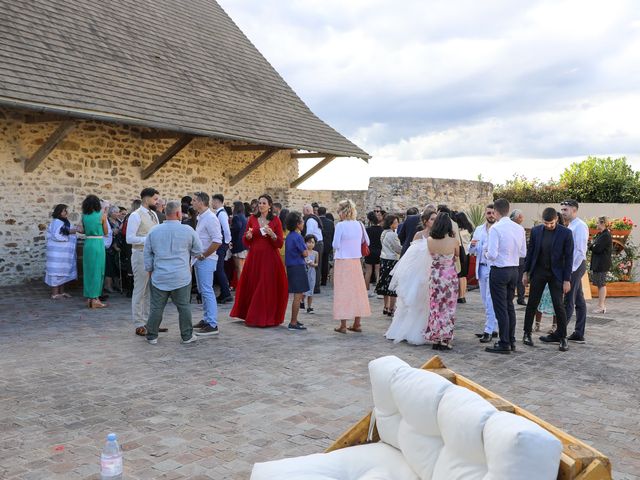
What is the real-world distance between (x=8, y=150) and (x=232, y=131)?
475cm

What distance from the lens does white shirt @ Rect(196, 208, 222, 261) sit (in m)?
7.68

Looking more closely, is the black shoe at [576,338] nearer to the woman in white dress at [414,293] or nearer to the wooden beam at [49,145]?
the woman in white dress at [414,293]

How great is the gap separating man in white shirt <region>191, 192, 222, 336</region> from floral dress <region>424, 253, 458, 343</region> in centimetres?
275

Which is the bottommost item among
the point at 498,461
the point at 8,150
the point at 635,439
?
the point at 635,439

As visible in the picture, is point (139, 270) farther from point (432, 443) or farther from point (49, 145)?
point (432, 443)

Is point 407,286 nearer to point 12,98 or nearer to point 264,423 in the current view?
point 264,423

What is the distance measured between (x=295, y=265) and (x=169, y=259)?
1.96 metres

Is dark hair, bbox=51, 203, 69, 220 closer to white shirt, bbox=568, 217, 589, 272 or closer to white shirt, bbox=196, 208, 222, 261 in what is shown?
white shirt, bbox=196, 208, 222, 261

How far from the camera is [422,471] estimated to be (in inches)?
102

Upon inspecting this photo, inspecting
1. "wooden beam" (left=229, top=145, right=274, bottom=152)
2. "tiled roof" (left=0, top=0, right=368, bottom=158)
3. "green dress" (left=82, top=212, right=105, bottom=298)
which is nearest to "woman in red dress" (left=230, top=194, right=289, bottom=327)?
"green dress" (left=82, top=212, right=105, bottom=298)

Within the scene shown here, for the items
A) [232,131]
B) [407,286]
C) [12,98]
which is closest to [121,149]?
[232,131]

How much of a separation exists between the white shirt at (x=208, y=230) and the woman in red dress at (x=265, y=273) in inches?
25.8

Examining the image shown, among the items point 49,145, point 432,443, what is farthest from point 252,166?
point 432,443

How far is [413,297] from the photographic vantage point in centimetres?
750
